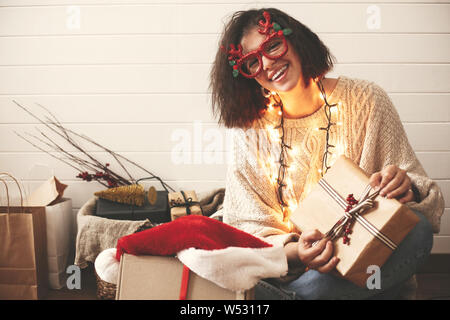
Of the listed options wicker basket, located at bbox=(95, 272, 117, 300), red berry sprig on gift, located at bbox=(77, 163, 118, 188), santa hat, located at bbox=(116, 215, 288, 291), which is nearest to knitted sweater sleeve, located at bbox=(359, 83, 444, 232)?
santa hat, located at bbox=(116, 215, 288, 291)

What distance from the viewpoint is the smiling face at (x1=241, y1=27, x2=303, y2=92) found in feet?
3.44

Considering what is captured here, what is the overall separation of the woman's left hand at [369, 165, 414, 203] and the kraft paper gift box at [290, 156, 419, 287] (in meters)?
0.02

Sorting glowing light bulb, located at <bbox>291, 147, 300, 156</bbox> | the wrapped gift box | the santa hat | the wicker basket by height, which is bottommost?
the wicker basket

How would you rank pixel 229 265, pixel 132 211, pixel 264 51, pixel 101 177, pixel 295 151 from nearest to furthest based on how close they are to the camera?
pixel 229 265 → pixel 264 51 → pixel 295 151 → pixel 132 211 → pixel 101 177

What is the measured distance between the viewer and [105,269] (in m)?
0.86

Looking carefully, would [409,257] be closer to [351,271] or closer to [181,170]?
[351,271]

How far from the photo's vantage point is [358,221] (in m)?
0.83

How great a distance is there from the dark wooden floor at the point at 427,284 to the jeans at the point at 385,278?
81cm

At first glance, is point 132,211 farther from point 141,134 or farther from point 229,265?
point 229,265

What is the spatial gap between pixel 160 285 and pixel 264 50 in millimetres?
688

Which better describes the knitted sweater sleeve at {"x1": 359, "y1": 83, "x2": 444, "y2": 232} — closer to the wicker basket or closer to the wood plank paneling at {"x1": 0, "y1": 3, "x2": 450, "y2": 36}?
the wood plank paneling at {"x1": 0, "y1": 3, "x2": 450, "y2": 36}

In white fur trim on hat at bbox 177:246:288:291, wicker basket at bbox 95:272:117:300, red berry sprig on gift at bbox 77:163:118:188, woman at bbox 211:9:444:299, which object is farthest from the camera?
red berry sprig on gift at bbox 77:163:118:188

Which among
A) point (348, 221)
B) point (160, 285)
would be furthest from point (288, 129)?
point (160, 285)
